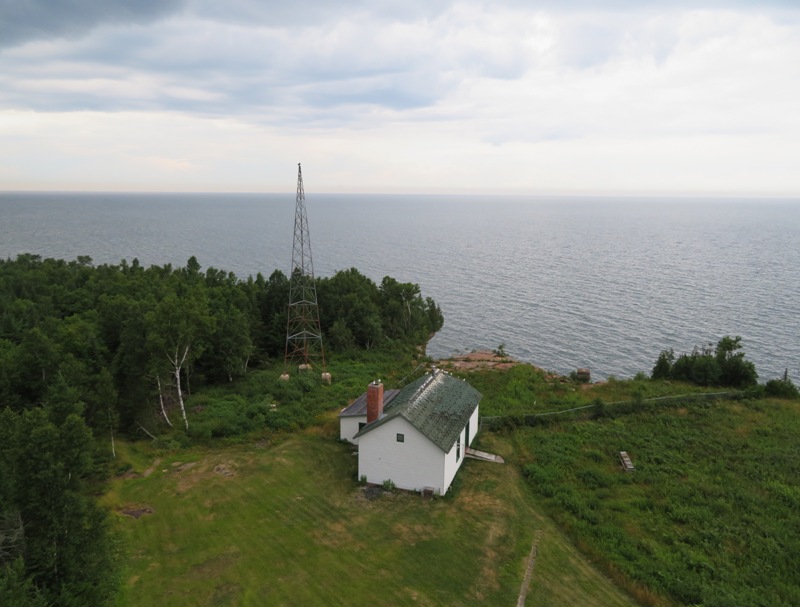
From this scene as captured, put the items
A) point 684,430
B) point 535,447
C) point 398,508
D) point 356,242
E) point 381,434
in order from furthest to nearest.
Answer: point 356,242
point 684,430
point 535,447
point 381,434
point 398,508

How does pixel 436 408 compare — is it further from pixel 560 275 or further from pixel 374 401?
pixel 560 275

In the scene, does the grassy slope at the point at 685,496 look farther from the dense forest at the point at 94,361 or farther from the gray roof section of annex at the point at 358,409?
the dense forest at the point at 94,361

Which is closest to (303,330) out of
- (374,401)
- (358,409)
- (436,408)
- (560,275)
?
(358,409)

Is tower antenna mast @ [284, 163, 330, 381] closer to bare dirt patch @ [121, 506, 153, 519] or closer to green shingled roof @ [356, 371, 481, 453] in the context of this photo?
green shingled roof @ [356, 371, 481, 453]

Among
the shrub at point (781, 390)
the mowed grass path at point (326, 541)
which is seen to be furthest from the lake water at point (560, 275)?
the mowed grass path at point (326, 541)

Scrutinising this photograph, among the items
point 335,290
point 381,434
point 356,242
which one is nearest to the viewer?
point 381,434

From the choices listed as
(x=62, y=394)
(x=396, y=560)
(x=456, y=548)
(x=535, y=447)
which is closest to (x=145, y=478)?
(x=62, y=394)

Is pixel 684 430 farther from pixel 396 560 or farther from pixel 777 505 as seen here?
pixel 396 560
